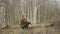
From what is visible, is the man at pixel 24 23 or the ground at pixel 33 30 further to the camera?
the man at pixel 24 23

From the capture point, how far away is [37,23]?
2.73 metres

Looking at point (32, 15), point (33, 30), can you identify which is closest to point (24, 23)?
point (33, 30)

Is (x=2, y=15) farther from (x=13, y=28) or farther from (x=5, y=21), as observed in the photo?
(x=13, y=28)

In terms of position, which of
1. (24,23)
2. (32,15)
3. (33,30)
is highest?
(32,15)

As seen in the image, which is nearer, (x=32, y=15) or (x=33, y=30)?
(x=33, y=30)

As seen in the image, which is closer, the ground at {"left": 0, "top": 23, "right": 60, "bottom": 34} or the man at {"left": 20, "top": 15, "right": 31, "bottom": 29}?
the ground at {"left": 0, "top": 23, "right": 60, "bottom": 34}

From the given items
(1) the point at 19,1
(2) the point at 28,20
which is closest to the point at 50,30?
(2) the point at 28,20

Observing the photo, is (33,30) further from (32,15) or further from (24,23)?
(32,15)

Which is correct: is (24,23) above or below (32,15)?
below

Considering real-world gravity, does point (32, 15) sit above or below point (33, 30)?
above

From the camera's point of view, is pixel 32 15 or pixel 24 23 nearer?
pixel 24 23

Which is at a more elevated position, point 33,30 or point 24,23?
point 24,23

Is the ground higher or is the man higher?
the man

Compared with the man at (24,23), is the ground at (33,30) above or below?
below
